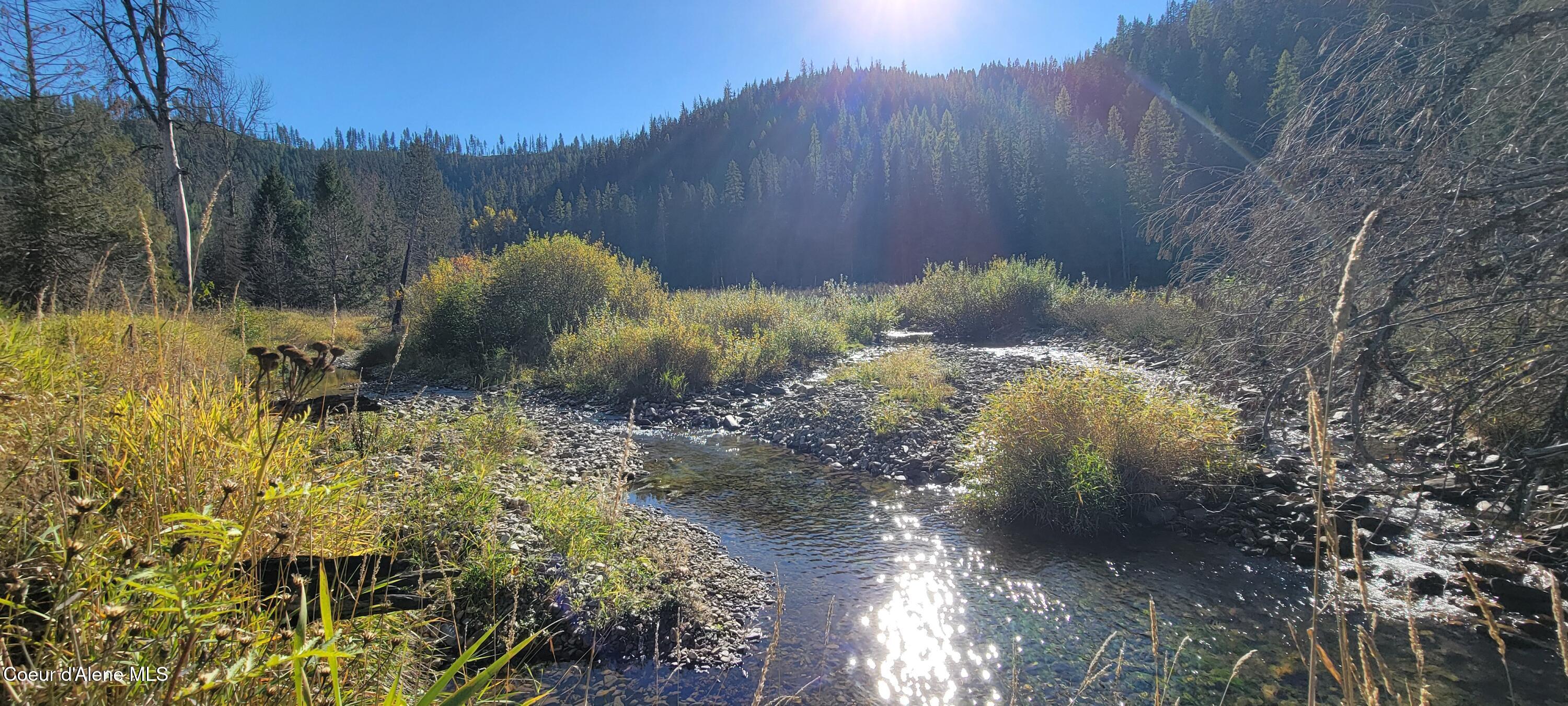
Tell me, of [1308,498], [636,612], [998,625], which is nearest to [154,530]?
[636,612]

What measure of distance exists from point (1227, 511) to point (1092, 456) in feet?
4.70

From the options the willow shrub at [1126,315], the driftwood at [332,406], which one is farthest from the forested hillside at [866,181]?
the driftwood at [332,406]

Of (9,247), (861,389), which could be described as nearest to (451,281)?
(9,247)

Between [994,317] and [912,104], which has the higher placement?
[912,104]

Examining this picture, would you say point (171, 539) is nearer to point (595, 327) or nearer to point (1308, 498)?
point (1308, 498)

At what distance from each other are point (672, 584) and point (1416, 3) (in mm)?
6979

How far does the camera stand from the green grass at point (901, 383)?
33.9 ft

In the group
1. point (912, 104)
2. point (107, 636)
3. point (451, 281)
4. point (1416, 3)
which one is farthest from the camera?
point (912, 104)

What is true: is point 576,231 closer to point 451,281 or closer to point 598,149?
point 598,149

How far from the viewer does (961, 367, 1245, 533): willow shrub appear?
652 cm

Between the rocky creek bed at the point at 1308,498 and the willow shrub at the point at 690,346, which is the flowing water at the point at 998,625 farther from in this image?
the willow shrub at the point at 690,346

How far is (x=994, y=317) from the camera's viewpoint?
73.5 ft

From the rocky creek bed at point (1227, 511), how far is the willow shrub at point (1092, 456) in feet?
0.89

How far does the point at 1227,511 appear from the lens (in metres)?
6.43
